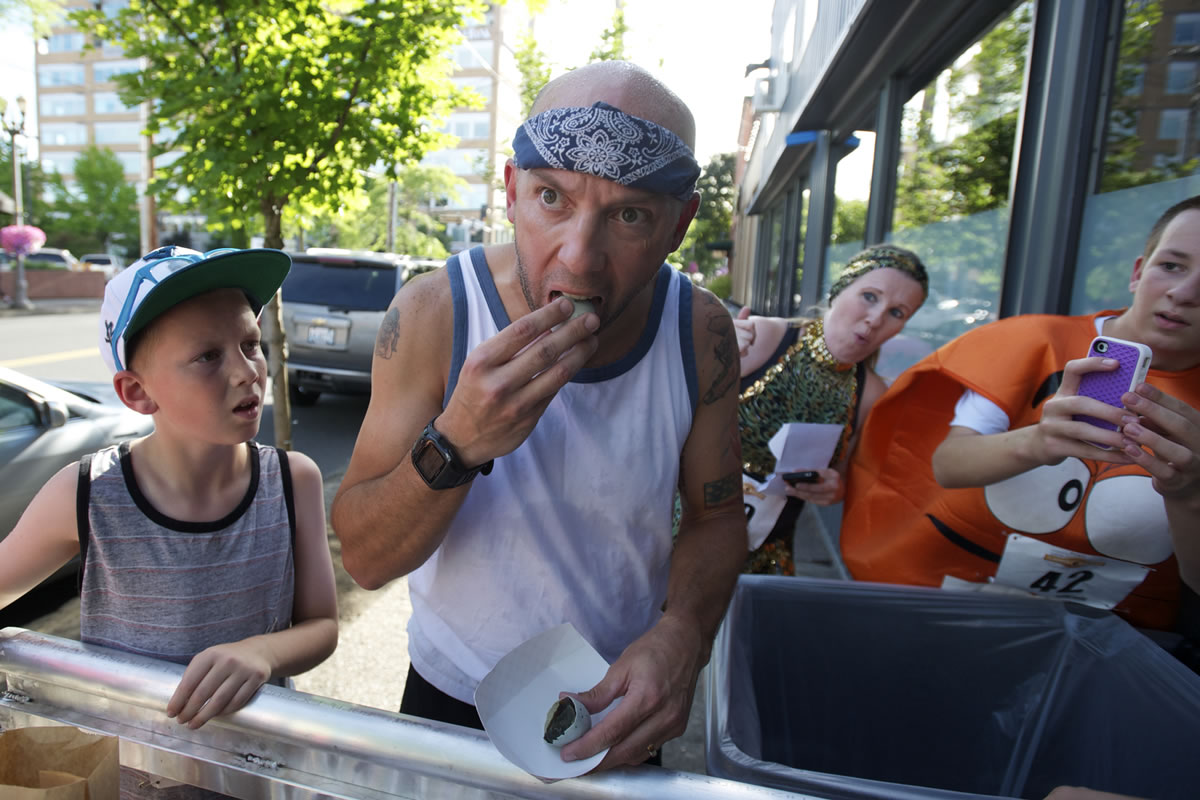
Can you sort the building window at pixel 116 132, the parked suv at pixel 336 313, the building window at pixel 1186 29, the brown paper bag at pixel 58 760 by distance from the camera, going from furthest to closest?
the building window at pixel 116 132 < the parked suv at pixel 336 313 < the building window at pixel 1186 29 < the brown paper bag at pixel 58 760

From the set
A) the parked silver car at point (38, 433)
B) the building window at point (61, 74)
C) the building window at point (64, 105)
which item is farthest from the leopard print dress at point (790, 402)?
the building window at point (61, 74)

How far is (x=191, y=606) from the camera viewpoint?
1530 millimetres

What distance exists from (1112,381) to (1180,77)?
1641mm

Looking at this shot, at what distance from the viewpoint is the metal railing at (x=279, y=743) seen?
893mm

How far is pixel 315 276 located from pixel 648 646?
27.2ft

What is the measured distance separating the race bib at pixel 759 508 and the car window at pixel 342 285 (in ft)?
21.8

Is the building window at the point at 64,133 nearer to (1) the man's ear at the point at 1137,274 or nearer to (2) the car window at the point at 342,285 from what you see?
(2) the car window at the point at 342,285

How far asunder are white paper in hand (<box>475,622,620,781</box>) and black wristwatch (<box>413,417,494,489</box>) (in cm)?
29

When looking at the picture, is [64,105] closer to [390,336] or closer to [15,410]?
[15,410]

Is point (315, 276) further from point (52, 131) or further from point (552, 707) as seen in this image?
point (52, 131)

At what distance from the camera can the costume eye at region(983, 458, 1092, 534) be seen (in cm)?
172

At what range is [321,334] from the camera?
8.32 m

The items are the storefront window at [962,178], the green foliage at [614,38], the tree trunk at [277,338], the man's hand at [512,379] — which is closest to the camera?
the man's hand at [512,379]

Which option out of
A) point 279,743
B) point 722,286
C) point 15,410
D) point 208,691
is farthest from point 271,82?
point 722,286
